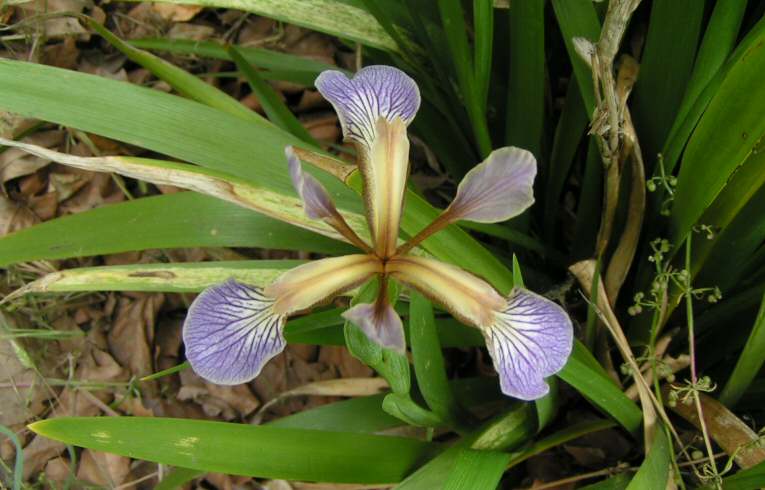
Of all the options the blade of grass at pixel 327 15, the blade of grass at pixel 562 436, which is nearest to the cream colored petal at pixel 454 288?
the blade of grass at pixel 562 436

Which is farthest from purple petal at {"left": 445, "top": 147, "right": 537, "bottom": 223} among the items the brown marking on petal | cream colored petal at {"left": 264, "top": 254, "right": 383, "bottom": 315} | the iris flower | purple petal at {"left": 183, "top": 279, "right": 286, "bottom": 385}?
the brown marking on petal

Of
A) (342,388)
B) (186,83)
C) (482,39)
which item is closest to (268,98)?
(186,83)

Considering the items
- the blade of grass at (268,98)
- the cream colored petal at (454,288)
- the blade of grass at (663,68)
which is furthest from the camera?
the blade of grass at (268,98)

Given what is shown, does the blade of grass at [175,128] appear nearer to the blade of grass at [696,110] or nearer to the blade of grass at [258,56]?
the blade of grass at [696,110]

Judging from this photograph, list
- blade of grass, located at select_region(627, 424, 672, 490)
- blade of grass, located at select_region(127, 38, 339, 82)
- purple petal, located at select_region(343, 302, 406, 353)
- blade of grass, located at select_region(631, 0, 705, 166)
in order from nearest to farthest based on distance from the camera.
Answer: purple petal, located at select_region(343, 302, 406, 353) < blade of grass, located at select_region(627, 424, 672, 490) < blade of grass, located at select_region(631, 0, 705, 166) < blade of grass, located at select_region(127, 38, 339, 82)

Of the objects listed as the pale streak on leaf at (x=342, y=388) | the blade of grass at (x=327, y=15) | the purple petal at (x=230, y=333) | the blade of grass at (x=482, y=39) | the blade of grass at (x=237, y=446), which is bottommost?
the pale streak on leaf at (x=342, y=388)

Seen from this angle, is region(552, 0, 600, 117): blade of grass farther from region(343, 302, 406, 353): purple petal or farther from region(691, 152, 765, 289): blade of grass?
region(343, 302, 406, 353): purple petal

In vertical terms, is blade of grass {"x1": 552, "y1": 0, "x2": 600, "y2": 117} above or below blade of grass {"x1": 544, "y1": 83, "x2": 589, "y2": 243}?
above
